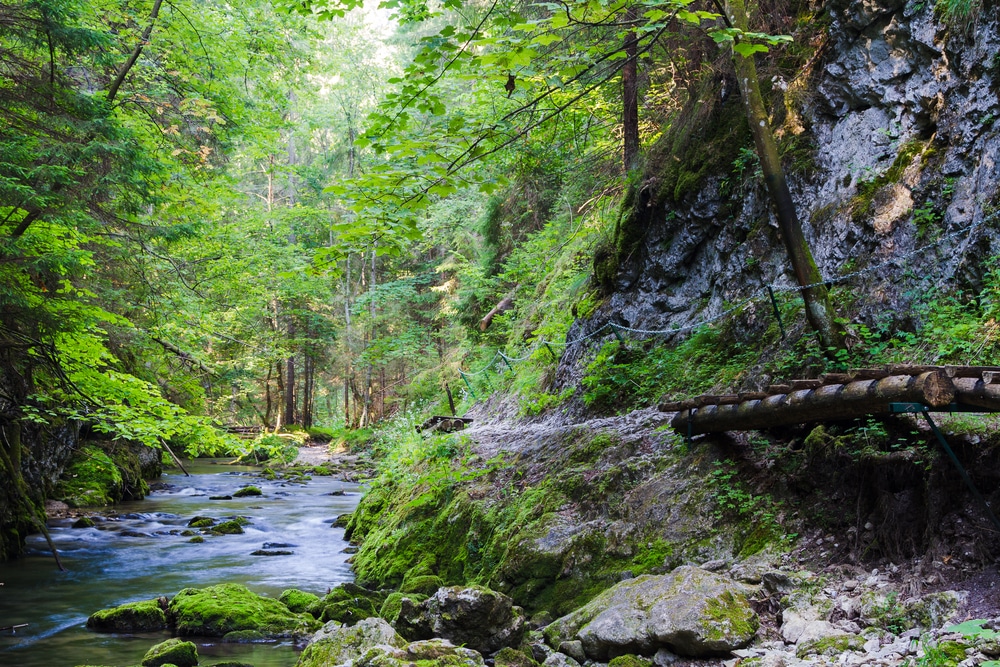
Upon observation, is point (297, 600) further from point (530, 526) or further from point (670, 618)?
point (670, 618)

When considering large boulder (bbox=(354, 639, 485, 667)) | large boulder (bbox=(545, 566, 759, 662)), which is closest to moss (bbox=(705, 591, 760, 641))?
large boulder (bbox=(545, 566, 759, 662))

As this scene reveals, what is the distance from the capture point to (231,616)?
7555 millimetres

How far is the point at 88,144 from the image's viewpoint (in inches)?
322

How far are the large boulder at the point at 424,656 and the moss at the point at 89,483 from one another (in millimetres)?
11778

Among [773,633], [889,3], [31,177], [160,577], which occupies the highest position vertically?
[889,3]

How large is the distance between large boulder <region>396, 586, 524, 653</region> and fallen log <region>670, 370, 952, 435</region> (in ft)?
8.45

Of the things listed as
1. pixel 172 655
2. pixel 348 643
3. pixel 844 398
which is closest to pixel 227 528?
pixel 172 655

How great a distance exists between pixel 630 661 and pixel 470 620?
189 cm

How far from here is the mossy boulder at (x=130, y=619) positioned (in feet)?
24.8

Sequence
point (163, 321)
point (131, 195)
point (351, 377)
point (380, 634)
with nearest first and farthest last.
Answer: point (380, 634) → point (131, 195) → point (163, 321) → point (351, 377)

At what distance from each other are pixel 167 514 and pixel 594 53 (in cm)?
1478

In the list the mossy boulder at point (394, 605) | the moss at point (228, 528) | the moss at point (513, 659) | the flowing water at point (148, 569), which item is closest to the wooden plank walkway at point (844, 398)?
the moss at point (513, 659)

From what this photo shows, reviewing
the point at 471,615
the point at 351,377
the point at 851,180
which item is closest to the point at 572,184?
the point at 851,180

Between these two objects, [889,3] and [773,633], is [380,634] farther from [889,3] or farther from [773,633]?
[889,3]
